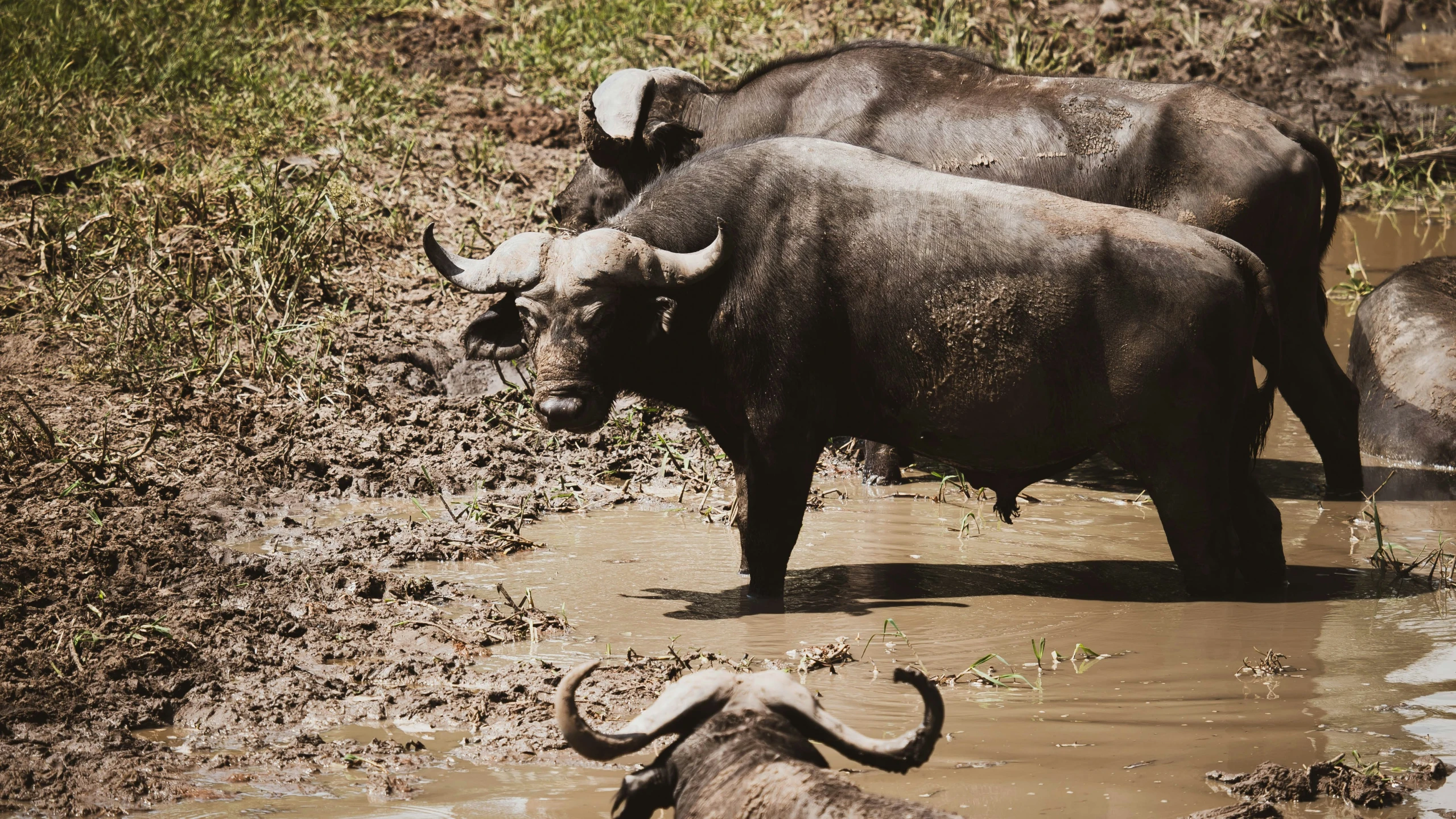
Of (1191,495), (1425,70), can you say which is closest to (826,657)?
(1191,495)

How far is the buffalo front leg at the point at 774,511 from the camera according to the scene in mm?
5574

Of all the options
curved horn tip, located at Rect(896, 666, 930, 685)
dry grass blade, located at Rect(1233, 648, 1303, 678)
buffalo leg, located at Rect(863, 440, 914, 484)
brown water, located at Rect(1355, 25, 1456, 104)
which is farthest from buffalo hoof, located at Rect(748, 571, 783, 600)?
brown water, located at Rect(1355, 25, 1456, 104)

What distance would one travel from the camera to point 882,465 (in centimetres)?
730

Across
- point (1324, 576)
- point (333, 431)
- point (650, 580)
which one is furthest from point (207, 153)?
point (1324, 576)

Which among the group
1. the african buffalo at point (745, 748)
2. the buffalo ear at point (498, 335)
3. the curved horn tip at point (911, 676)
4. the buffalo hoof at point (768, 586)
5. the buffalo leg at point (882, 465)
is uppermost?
the curved horn tip at point (911, 676)

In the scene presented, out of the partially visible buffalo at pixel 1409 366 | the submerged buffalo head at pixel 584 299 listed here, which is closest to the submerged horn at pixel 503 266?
the submerged buffalo head at pixel 584 299

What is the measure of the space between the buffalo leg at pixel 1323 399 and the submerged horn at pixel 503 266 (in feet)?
11.8

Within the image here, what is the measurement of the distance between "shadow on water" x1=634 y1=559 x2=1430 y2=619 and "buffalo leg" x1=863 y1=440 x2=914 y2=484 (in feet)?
3.92

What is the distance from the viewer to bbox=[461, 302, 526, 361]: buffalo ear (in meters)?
5.64

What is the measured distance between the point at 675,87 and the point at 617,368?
2689 mm

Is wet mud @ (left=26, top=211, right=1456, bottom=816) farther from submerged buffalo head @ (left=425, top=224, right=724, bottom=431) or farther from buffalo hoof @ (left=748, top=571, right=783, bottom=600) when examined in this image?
submerged buffalo head @ (left=425, top=224, right=724, bottom=431)

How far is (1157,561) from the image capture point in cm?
618

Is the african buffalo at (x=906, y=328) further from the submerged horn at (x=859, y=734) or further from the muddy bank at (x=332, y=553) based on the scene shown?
the submerged horn at (x=859, y=734)

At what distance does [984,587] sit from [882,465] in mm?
1572
